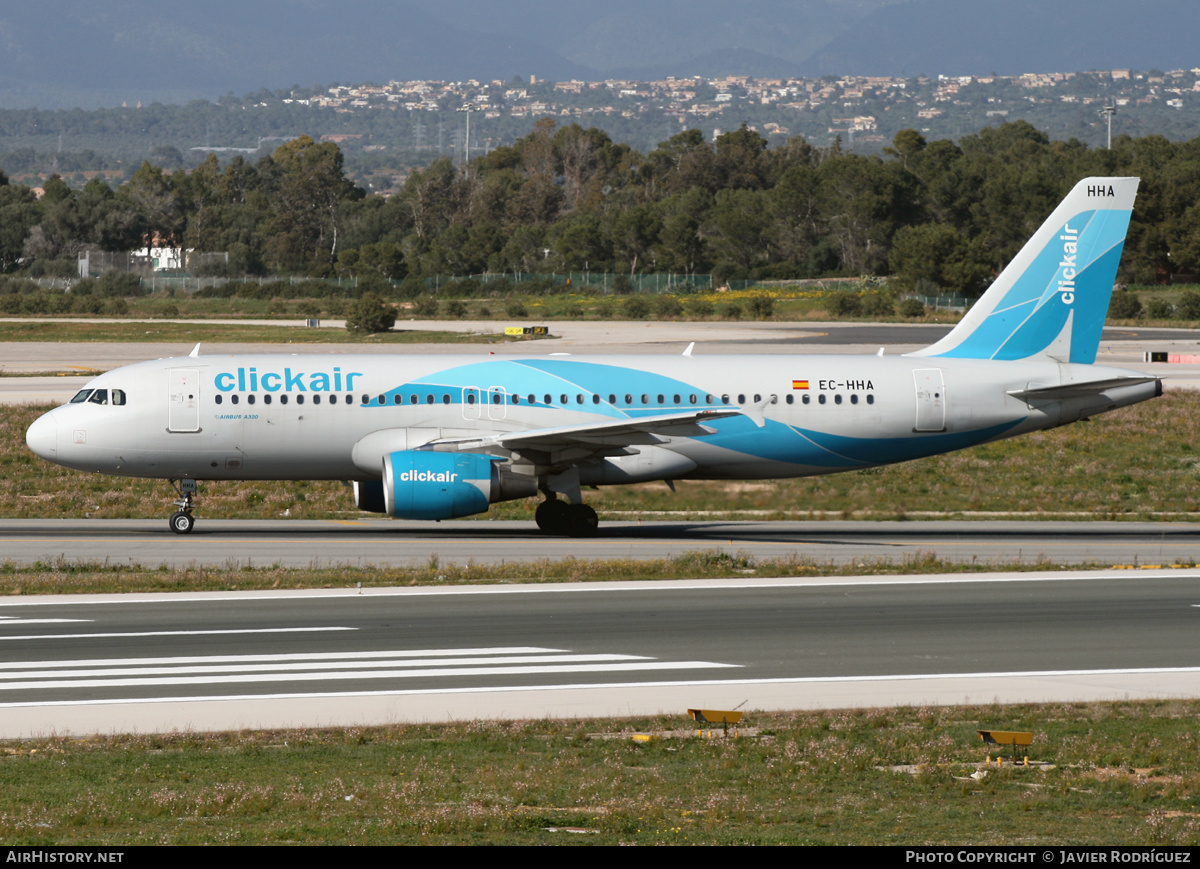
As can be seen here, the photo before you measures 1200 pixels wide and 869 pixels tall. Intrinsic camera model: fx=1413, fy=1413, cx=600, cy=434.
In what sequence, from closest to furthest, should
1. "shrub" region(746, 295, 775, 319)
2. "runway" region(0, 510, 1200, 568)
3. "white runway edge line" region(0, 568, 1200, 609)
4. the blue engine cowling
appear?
"white runway edge line" region(0, 568, 1200, 609) < "runway" region(0, 510, 1200, 568) < the blue engine cowling < "shrub" region(746, 295, 775, 319)

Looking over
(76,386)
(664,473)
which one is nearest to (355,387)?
(664,473)

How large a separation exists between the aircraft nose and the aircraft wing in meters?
8.83

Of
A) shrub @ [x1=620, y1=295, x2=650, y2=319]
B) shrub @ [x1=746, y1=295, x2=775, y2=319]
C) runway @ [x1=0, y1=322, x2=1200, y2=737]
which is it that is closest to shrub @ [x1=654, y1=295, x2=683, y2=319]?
shrub @ [x1=620, y1=295, x2=650, y2=319]

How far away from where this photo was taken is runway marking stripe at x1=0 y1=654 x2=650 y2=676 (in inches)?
766

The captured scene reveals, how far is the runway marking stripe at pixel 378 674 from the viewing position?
61.6 feet

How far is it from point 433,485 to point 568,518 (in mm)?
4397

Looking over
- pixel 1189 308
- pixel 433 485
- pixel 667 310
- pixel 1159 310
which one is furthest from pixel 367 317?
pixel 1189 308

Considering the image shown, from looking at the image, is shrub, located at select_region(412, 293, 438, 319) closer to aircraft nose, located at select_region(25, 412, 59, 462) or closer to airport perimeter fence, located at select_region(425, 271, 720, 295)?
airport perimeter fence, located at select_region(425, 271, 720, 295)

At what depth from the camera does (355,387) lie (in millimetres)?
33469

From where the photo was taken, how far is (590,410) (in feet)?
112

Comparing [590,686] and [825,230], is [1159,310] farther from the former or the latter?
[590,686]

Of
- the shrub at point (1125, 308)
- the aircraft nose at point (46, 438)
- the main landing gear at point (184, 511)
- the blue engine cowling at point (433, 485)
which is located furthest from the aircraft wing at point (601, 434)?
the shrub at point (1125, 308)

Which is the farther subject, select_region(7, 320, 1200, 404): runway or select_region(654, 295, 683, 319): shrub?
select_region(654, 295, 683, 319): shrub

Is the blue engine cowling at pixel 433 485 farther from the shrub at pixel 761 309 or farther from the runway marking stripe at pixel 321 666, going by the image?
the shrub at pixel 761 309
